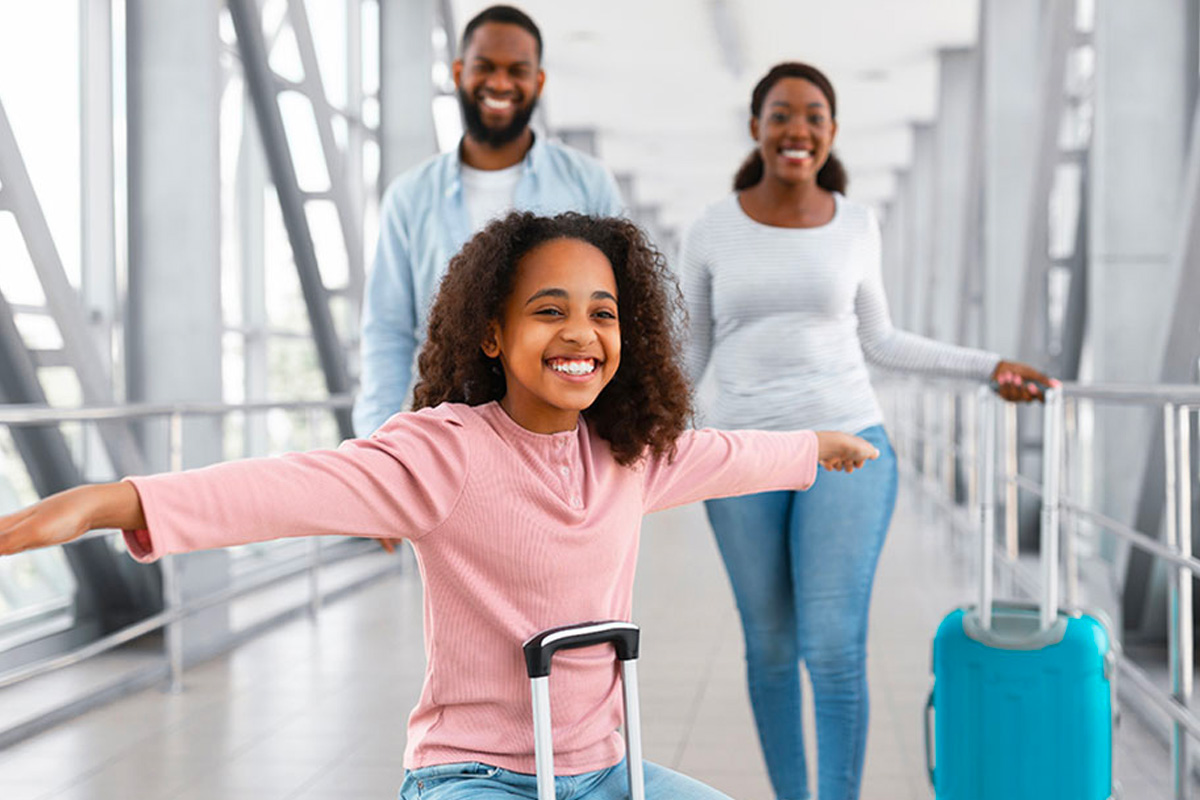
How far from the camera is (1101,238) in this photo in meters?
4.04

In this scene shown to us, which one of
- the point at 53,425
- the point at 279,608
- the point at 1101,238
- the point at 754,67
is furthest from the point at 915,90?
the point at 53,425

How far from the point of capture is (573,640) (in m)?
1.18

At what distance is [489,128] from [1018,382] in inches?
38.0

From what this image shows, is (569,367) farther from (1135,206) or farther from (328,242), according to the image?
(328,242)

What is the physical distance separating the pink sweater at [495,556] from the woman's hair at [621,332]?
0.05 m

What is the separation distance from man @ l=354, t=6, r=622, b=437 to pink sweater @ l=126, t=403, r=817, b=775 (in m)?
0.76

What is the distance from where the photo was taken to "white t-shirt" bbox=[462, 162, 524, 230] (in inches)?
83.7

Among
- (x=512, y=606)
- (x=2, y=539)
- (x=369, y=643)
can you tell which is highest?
(x=2, y=539)

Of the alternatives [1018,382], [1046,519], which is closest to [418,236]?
[1018,382]

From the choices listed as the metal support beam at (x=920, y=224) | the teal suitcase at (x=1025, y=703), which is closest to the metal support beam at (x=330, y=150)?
the teal suitcase at (x=1025, y=703)

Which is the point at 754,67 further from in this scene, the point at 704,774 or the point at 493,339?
the point at 493,339

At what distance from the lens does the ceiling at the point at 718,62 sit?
9297 mm

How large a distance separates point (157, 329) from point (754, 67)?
779cm

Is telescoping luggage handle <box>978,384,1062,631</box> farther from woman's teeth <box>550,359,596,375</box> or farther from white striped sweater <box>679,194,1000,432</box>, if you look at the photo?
woman's teeth <box>550,359,596,375</box>
